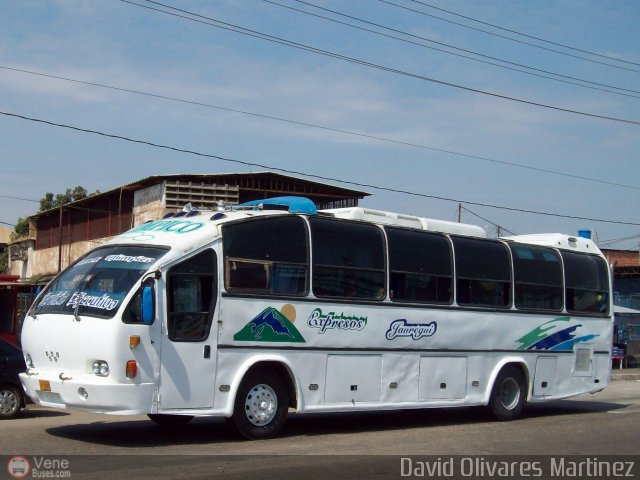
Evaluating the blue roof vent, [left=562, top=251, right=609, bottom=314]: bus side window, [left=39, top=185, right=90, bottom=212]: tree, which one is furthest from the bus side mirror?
[left=39, top=185, right=90, bottom=212]: tree

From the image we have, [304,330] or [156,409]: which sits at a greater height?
[304,330]

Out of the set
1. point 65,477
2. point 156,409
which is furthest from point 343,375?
point 65,477

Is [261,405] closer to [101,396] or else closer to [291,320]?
[291,320]

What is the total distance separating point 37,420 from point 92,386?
14.6ft

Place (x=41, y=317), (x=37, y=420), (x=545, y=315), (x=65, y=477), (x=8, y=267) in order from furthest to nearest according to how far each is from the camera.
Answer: (x=8, y=267)
(x=545, y=315)
(x=37, y=420)
(x=41, y=317)
(x=65, y=477)

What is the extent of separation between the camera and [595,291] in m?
17.5

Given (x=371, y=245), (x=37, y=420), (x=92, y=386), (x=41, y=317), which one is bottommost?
(x=37, y=420)

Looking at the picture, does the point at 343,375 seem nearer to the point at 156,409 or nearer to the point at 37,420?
the point at 156,409

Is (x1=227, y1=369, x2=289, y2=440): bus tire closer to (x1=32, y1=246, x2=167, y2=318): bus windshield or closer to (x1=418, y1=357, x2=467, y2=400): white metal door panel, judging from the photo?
(x1=32, y1=246, x2=167, y2=318): bus windshield

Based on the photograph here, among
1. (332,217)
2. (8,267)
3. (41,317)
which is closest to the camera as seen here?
(41,317)

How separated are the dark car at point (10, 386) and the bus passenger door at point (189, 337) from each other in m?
4.55

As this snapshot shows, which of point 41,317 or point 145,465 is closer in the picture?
point 145,465

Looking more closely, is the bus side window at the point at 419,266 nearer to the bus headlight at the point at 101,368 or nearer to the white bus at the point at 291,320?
the white bus at the point at 291,320

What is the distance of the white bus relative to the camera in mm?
10539
